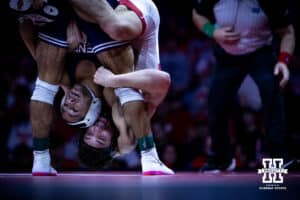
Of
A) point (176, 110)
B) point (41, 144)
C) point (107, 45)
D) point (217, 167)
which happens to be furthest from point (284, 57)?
point (176, 110)

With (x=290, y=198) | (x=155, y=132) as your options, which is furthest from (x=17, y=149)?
(x=290, y=198)

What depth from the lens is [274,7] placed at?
3.08m

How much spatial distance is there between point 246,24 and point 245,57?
0.18m

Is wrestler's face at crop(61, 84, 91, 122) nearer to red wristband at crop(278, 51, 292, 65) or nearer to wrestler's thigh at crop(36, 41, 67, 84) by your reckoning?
wrestler's thigh at crop(36, 41, 67, 84)

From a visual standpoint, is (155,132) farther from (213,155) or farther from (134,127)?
(134,127)

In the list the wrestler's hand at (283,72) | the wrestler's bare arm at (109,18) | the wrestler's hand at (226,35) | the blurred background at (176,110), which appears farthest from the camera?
the blurred background at (176,110)

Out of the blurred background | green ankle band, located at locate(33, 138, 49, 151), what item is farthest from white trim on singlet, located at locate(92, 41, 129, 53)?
the blurred background

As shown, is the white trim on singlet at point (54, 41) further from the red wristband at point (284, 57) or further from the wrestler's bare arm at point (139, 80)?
the red wristband at point (284, 57)

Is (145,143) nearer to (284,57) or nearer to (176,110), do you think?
(284,57)

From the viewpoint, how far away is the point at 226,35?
123 inches

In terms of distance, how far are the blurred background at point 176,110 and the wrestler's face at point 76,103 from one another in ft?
4.51

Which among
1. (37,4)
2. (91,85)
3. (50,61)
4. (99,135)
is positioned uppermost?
(37,4)

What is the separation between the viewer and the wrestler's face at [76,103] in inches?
111

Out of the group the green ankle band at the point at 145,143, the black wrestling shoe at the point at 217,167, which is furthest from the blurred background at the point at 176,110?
the green ankle band at the point at 145,143
